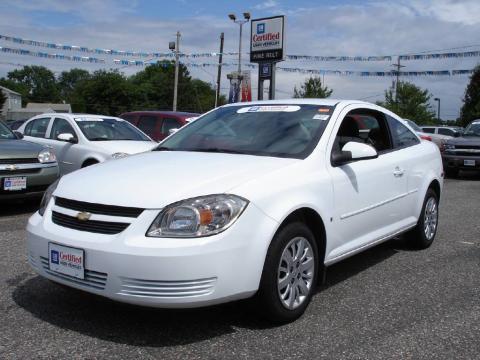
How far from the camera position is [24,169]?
759cm

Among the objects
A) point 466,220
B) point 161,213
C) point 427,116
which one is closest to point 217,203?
point 161,213

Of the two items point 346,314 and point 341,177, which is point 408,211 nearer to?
point 341,177

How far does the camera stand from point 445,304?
13.8 feet

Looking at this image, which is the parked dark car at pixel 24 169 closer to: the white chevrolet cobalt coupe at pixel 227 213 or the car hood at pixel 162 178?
the white chevrolet cobalt coupe at pixel 227 213

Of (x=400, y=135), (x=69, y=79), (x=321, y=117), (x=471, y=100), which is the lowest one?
(x=400, y=135)

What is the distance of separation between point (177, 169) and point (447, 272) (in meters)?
2.87

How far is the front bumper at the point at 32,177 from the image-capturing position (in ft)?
24.2

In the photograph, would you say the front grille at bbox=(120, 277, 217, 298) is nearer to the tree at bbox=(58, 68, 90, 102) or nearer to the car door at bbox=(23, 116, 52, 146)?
the car door at bbox=(23, 116, 52, 146)

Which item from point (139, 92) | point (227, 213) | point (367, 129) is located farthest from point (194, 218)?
point (139, 92)

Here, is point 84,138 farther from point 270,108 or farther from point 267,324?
point 267,324

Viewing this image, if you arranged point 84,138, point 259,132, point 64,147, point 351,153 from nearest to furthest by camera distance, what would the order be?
point 351,153
point 259,132
point 84,138
point 64,147

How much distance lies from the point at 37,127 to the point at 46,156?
276 cm

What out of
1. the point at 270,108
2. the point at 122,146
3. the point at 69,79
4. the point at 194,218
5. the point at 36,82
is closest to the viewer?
the point at 194,218

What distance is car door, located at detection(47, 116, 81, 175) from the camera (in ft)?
30.5
